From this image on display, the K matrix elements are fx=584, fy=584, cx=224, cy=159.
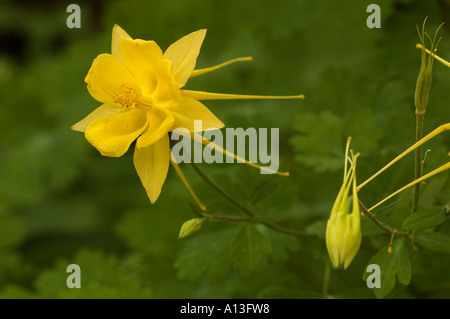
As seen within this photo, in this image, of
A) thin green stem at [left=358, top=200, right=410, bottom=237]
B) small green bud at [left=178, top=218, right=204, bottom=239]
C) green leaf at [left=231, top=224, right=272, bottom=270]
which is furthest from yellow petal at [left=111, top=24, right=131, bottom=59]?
thin green stem at [left=358, top=200, right=410, bottom=237]

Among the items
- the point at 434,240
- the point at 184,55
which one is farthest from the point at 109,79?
the point at 434,240

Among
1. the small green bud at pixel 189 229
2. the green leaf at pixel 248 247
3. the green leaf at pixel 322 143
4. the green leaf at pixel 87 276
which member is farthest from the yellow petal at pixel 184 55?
the green leaf at pixel 87 276

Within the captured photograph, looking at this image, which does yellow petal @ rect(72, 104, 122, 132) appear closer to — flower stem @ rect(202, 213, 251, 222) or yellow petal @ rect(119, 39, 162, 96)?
yellow petal @ rect(119, 39, 162, 96)

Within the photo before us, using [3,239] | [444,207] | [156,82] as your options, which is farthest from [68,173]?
[444,207]

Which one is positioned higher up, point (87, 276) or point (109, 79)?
point (109, 79)

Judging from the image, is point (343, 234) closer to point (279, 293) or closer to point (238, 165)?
point (279, 293)

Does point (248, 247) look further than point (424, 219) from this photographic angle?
Yes

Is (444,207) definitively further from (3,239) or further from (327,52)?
(3,239)
